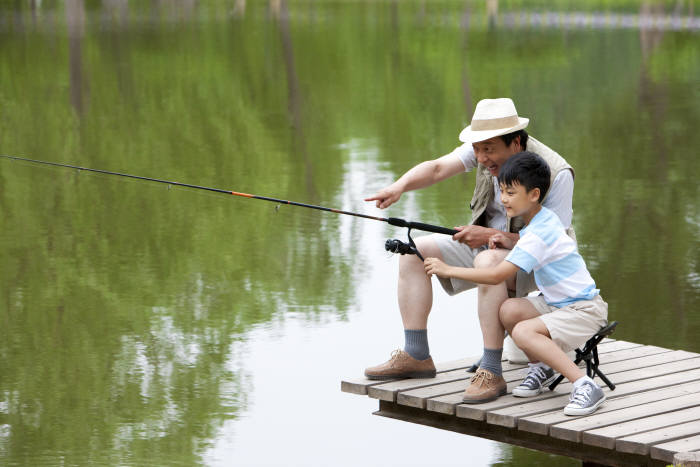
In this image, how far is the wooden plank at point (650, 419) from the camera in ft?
13.4

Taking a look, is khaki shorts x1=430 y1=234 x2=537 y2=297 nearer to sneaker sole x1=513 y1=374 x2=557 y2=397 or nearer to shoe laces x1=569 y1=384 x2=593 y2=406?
sneaker sole x1=513 y1=374 x2=557 y2=397

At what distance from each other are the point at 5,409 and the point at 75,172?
6894 millimetres

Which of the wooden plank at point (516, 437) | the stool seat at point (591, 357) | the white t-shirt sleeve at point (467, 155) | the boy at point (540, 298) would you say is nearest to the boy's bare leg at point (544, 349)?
the boy at point (540, 298)

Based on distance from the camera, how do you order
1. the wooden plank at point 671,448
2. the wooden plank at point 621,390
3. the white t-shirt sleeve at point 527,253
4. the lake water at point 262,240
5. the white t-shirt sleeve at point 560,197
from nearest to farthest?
the wooden plank at point 671,448 < the wooden plank at point 621,390 < the white t-shirt sleeve at point 527,253 < the white t-shirt sleeve at point 560,197 < the lake water at point 262,240

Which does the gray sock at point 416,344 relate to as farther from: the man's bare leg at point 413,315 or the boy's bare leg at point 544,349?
the boy's bare leg at point 544,349

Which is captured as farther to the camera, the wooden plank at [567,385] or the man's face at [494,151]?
the man's face at [494,151]

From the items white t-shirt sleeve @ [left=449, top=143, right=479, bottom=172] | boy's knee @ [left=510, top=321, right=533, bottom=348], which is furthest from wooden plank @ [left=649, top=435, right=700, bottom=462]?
white t-shirt sleeve @ [left=449, top=143, right=479, bottom=172]

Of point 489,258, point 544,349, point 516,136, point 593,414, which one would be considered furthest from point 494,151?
point 593,414

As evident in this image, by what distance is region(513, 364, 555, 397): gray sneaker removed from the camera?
451 cm

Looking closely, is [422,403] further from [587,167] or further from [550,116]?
[550,116]

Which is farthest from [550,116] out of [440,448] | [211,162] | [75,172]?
[440,448]

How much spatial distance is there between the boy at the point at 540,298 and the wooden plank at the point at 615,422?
0.23ft

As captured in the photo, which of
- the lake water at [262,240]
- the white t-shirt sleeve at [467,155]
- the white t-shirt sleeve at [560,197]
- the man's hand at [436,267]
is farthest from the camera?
the lake water at [262,240]

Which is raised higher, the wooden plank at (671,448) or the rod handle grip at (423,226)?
the rod handle grip at (423,226)
